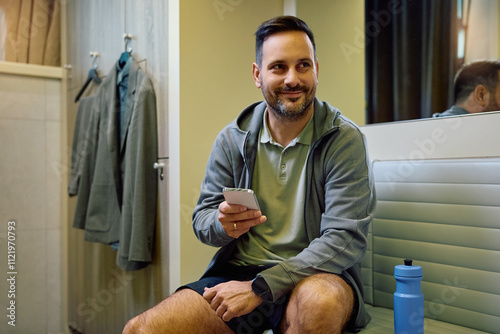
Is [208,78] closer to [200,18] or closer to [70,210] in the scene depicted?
[200,18]

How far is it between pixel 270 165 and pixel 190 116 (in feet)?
1.63

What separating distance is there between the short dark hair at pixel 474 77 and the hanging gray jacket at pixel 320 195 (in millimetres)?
456

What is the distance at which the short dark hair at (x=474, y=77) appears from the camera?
5.06ft

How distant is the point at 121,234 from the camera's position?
2021 millimetres

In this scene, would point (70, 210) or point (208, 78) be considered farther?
point (70, 210)

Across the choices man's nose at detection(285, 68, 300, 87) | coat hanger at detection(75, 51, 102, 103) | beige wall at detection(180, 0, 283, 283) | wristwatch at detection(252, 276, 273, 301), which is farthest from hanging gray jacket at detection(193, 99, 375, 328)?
coat hanger at detection(75, 51, 102, 103)

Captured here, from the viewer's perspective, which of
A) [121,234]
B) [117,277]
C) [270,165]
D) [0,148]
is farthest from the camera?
[0,148]

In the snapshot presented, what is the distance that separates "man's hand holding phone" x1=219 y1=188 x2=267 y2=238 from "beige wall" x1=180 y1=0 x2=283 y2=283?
0.53 metres

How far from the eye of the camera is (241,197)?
1.27 metres

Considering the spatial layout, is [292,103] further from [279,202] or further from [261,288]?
[261,288]

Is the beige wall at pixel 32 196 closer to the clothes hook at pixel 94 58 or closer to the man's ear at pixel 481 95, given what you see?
the clothes hook at pixel 94 58


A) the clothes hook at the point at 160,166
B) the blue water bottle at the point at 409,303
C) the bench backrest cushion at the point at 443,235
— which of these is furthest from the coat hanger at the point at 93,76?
the blue water bottle at the point at 409,303

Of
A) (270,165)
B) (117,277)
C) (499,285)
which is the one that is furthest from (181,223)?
(499,285)

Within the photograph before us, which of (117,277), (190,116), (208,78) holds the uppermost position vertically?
(208,78)
